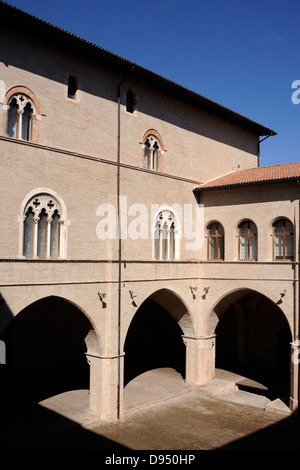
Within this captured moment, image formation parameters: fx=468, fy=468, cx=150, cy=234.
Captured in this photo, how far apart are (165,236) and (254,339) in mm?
9012

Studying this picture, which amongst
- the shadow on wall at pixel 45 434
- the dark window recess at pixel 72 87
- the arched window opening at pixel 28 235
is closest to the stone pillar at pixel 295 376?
the shadow on wall at pixel 45 434

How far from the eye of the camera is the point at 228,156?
76.2ft

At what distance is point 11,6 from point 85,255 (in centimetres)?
785

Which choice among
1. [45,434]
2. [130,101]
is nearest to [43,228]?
[45,434]

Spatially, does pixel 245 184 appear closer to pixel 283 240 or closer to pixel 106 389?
pixel 283 240

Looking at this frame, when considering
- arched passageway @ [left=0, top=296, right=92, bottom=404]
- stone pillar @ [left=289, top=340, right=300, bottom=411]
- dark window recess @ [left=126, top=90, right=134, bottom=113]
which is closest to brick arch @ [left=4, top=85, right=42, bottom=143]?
dark window recess @ [left=126, top=90, right=134, bottom=113]

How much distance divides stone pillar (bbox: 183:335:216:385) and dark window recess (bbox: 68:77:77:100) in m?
11.2

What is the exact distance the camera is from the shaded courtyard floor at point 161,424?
46.7 ft

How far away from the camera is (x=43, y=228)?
14891 mm

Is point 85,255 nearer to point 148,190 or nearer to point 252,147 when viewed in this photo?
point 148,190

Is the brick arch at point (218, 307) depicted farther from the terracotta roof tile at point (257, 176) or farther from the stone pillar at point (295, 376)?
the terracotta roof tile at point (257, 176)

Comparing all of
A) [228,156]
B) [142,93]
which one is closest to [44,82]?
[142,93]

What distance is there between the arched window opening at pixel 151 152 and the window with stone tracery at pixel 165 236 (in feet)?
6.43

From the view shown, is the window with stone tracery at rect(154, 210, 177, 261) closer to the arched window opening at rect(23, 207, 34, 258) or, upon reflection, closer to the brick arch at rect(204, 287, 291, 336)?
the brick arch at rect(204, 287, 291, 336)
